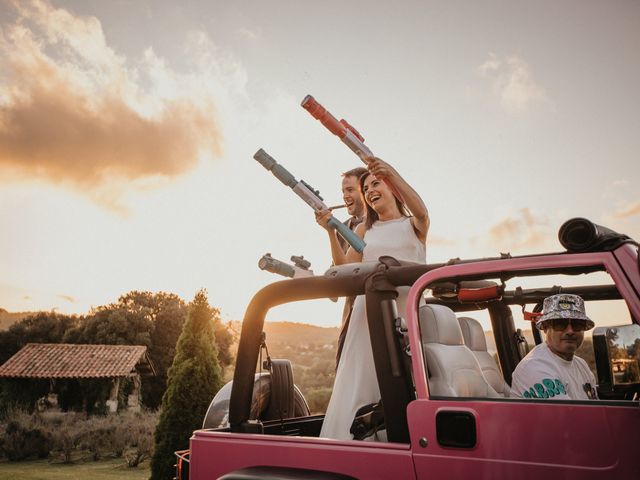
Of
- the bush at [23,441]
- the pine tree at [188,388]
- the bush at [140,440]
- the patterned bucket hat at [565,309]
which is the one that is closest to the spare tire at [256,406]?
the patterned bucket hat at [565,309]

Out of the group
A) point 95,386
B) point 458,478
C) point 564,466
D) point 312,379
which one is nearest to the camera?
point 564,466

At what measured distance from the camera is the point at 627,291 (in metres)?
2.07

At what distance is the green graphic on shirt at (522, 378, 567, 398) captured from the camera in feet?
8.59

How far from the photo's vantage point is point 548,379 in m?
2.67

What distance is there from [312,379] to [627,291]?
19.1m

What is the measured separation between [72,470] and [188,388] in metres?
6.16

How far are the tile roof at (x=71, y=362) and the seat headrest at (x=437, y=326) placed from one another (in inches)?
1029

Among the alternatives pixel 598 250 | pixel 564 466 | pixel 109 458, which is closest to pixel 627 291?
pixel 598 250

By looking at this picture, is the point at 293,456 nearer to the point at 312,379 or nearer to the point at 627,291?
the point at 627,291

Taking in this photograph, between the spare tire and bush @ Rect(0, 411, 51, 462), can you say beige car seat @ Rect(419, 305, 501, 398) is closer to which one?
the spare tire

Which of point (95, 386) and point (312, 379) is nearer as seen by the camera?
point (312, 379)

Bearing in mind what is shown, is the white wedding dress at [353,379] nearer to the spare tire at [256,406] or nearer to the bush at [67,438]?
the spare tire at [256,406]

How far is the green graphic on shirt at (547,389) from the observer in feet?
8.59

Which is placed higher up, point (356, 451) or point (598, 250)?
point (598, 250)
